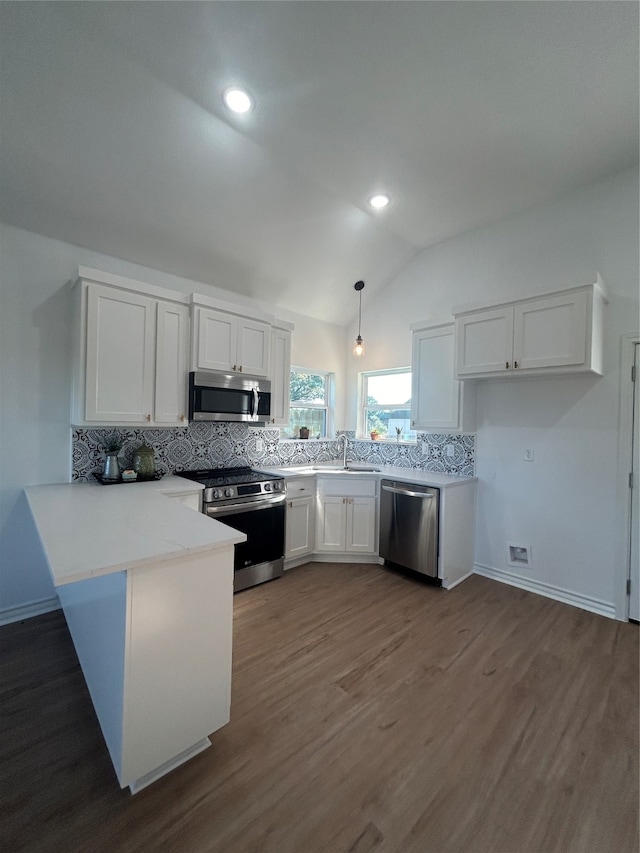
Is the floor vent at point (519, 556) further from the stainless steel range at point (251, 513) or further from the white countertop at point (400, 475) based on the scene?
the stainless steel range at point (251, 513)

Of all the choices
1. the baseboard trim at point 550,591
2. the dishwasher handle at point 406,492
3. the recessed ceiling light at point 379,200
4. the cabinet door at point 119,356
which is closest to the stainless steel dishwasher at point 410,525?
the dishwasher handle at point 406,492

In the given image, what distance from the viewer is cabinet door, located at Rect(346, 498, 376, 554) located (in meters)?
3.66

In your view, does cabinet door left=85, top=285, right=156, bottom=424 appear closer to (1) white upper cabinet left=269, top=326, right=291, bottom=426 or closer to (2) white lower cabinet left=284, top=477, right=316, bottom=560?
(1) white upper cabinet left=269, top=326, right=291, bottom=426

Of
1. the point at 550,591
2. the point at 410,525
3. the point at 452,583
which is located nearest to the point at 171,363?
the point at 410,525

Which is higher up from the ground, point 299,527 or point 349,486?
point 349,486

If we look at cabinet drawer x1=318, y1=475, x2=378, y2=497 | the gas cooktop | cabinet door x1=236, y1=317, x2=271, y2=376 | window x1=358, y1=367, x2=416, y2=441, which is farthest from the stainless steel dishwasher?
cabinet door x1=236, y1=317, x2=271, y2=376

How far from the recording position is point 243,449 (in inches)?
152

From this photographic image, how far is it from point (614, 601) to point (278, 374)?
3420 mm

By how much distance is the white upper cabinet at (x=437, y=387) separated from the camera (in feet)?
11.3

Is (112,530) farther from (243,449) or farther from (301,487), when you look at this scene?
(243,449)

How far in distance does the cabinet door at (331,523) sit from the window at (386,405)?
1.23 meters

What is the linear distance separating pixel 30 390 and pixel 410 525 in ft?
10.8

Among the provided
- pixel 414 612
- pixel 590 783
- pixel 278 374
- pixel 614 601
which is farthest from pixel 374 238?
pixel 590 783

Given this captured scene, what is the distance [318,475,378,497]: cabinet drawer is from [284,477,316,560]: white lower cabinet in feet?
0.44
